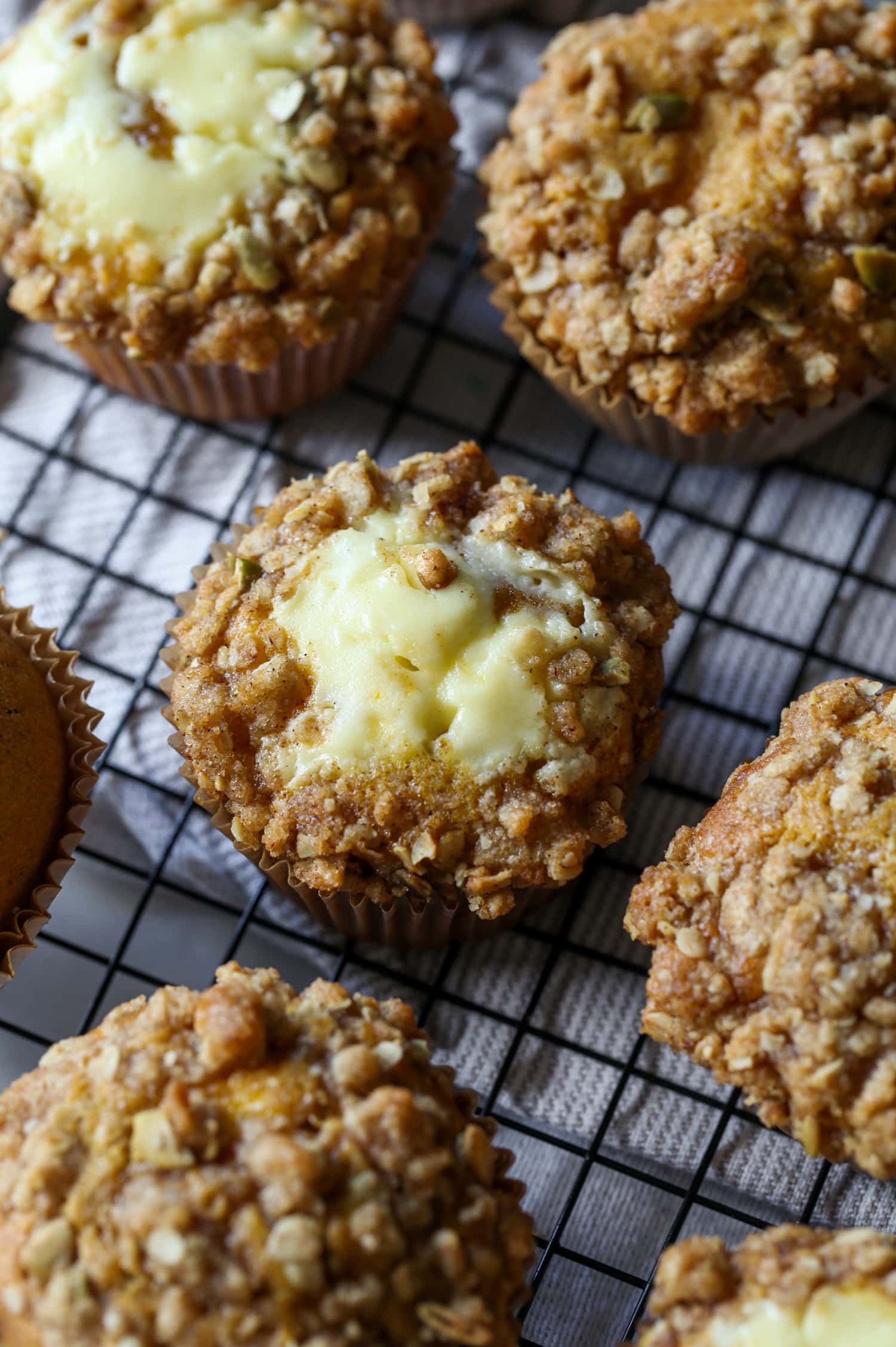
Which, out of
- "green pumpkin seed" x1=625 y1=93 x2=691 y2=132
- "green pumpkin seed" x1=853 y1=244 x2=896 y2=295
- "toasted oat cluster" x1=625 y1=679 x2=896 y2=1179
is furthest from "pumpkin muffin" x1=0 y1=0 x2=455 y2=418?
"toasted oat cluster" x1=625 y1=679 x2=896 y2=1179

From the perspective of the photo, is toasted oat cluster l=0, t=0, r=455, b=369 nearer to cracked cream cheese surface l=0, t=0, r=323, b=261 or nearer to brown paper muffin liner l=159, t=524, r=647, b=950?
cracked cream cheese surface l=0, t=0, r=323, b=261

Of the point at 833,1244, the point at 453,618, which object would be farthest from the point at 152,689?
the point at 833,1244

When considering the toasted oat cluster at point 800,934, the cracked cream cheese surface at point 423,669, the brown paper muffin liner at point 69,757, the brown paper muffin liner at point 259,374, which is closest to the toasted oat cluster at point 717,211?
the brown paper muffin liner at point 259,374

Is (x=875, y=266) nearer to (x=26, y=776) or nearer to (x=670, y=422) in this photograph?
(x=670, y=422)

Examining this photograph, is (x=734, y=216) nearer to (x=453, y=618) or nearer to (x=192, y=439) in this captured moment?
(x=453, y=618)

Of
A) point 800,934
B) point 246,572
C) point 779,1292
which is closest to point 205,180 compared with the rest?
point 246,572

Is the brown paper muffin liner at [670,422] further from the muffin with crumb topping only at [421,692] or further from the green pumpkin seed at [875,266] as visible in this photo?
the muffin with crumb topping only at [421,692]
